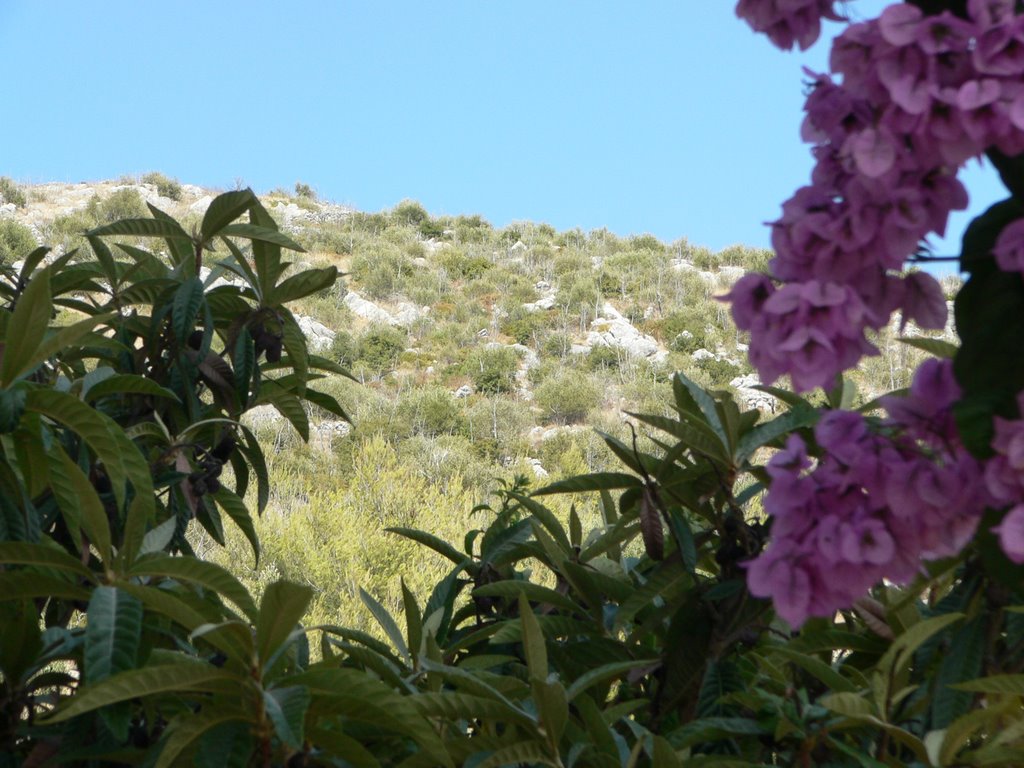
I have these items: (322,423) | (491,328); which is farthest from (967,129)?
(491,328)

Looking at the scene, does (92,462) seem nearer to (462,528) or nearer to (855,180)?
(855,180)

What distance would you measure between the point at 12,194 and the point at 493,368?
11.6 meters

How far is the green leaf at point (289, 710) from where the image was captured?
2.67 ft

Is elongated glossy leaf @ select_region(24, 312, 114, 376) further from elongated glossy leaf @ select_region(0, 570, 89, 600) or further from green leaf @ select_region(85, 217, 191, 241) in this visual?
green leaf @ select_region(85, 217, 191, 241)

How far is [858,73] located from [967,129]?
82 mm

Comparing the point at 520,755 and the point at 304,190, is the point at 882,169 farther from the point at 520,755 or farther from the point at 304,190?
the point at 304,190

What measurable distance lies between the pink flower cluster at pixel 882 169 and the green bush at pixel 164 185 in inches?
873

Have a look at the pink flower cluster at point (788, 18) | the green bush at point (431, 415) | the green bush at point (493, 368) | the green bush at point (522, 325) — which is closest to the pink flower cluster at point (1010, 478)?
the pink flower cluster at point (788, 18)

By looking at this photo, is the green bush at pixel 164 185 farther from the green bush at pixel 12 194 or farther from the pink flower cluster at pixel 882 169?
the pink flower cluster at pixel 882 169

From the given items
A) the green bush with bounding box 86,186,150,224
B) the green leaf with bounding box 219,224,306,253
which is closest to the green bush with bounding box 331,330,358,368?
the green bush with bounding box 86,186,150,224

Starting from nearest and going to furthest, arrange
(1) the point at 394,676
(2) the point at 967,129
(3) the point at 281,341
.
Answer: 1. (2) the point at 967,129
2. (1) the point at 394,676
3. (3) the point at 281,341

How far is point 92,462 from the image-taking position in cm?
153

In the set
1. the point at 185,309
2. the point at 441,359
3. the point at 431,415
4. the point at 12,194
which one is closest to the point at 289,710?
the point at 185,309

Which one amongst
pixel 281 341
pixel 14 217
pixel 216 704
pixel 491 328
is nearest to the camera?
pixel 216 704
